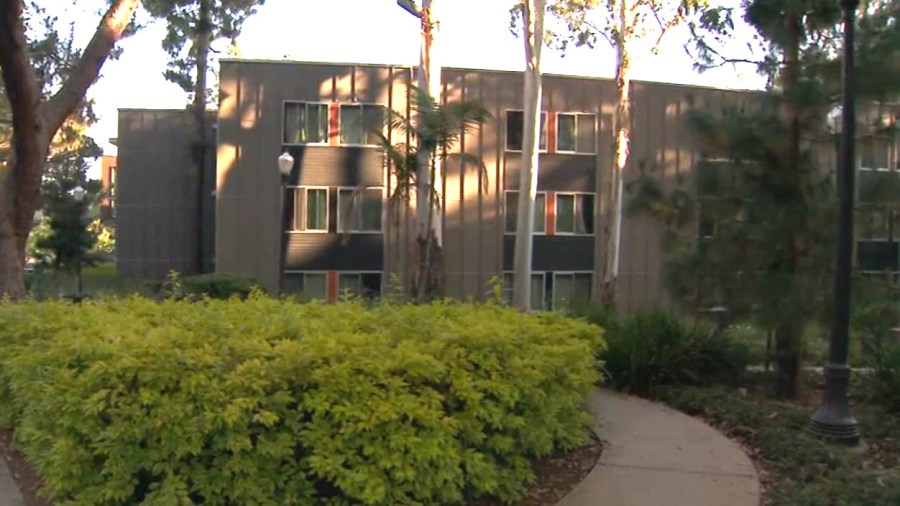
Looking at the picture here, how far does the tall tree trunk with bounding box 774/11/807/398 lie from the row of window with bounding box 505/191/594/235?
24487 mm

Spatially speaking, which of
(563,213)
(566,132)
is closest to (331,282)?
(563,213)

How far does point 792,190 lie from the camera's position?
366 inches

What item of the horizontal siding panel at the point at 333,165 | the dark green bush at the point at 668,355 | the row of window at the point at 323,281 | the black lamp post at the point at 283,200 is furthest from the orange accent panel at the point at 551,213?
the dark green bush at the point at 668,355

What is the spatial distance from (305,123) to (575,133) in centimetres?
985

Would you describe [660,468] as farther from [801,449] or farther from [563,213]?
[563,213]

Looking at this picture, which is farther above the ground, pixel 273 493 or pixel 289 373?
pixel 289 373

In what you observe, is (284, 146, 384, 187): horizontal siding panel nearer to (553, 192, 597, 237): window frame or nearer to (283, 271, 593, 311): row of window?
(283, 271, 593, 311): row of window

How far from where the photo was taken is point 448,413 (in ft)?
17.7

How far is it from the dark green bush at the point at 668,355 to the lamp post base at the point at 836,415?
2.21 m

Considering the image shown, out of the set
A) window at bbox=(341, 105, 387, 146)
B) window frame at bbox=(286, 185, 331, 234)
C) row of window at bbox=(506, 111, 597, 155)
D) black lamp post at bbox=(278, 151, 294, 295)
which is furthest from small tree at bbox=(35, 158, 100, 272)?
row of window at bbox=(506, 111, 597, 155)

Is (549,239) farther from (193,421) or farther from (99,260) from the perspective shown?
(193,421)

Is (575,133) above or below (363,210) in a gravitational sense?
above

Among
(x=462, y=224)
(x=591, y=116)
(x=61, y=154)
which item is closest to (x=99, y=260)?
(x=61, y=154)

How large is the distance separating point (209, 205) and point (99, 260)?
7315mm
